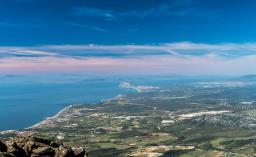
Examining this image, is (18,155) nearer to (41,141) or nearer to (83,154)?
(41,141)

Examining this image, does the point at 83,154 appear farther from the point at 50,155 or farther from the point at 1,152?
the point at 1,152

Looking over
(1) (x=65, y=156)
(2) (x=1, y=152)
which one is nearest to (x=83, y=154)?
(1) (x=65, y=156)

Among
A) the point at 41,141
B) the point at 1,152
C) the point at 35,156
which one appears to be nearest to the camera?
the point at 1,152

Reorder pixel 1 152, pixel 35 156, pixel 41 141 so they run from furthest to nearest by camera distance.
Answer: pixel 41 141 < pixel 35 156 < pixel 1 152

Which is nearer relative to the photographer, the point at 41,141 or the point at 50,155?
the point at 50,155

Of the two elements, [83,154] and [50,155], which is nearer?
[50,155]
